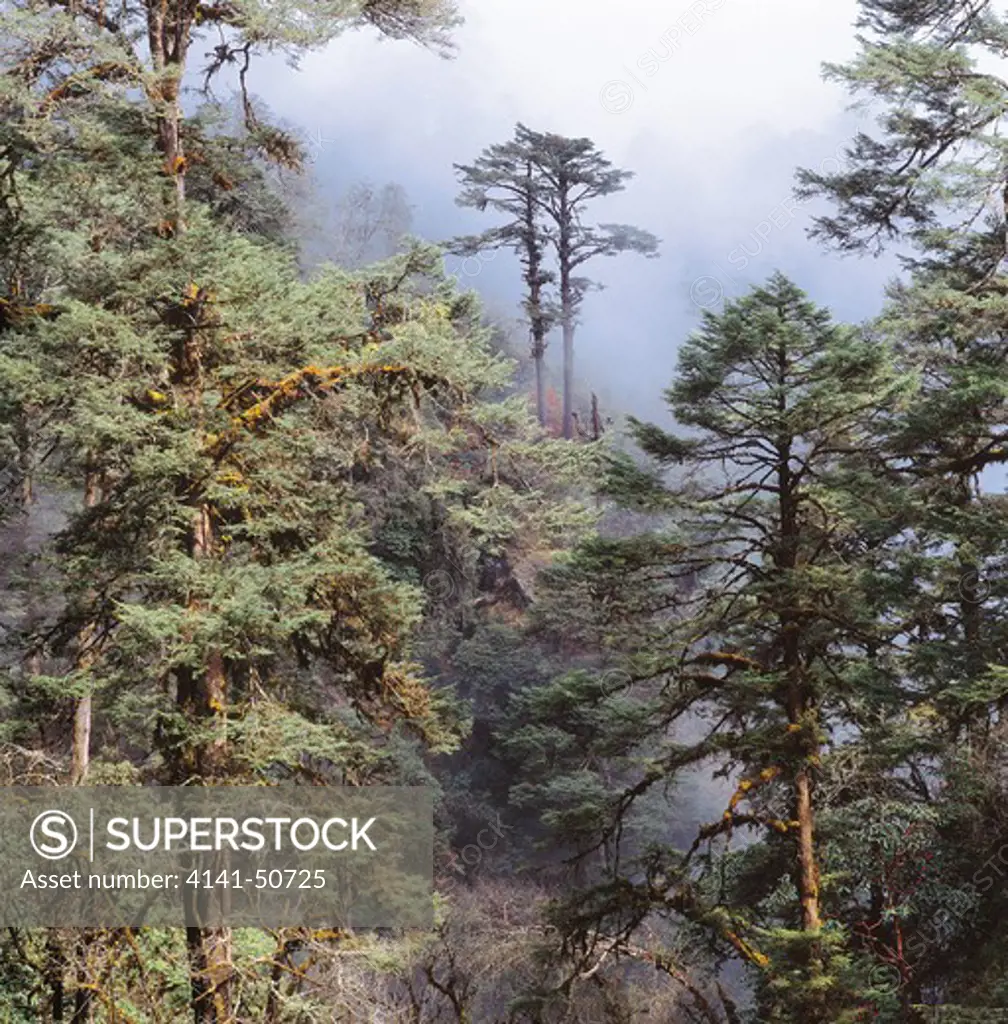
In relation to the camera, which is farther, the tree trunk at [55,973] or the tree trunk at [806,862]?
the tree trunk at [806,862]

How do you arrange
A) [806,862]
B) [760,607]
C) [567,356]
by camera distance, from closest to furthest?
[806,862] < [760,607] < [567,356]

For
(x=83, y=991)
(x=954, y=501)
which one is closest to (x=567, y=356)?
(x=954, y=501)

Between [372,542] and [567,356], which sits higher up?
[567,356]

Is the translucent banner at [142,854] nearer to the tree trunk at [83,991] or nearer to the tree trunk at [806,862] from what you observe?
the tree trunk at [83,991]

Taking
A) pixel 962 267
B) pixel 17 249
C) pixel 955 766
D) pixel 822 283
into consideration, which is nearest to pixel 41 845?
pixel 17 249

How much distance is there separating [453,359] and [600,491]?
212cm

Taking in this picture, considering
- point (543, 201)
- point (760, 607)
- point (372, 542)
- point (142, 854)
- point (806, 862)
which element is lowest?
point (806, 862)

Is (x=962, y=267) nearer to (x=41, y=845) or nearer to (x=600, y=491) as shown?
(x=600, y=491)

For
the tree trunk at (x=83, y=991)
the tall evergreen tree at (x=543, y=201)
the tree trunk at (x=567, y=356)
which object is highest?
the tall evergreen tree at (x=543, y=201)

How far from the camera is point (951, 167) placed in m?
9.57

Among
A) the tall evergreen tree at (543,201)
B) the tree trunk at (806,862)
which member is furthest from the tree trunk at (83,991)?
the tall evergreen tree at (543,201)

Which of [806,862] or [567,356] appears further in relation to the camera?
[567,356]

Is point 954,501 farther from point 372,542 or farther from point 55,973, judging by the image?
point 55,973

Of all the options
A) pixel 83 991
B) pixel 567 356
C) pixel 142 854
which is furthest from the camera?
pixel 567 356
